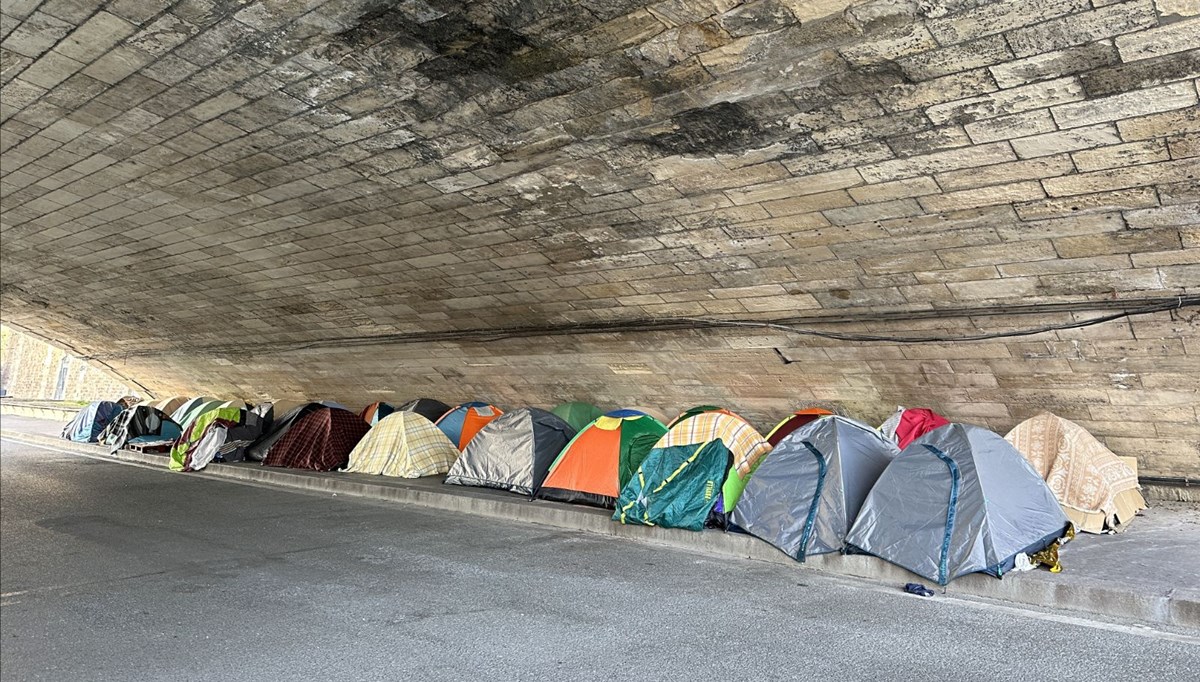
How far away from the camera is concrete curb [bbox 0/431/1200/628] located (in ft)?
15.8

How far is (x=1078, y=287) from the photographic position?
7207 millimetres

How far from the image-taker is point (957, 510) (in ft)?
18.7

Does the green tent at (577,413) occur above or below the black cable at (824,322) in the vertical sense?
below

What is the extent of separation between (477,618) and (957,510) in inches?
146

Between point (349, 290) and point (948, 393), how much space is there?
9.62m

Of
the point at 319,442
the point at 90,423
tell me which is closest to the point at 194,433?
the point at 319,442

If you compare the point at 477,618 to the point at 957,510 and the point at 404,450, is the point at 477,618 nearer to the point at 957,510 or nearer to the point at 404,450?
the point at 957,510

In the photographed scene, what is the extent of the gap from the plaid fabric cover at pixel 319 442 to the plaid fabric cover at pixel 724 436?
7095mm

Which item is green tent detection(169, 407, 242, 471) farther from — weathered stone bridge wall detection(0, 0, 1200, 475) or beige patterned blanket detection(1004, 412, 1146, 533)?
beige patterned blanket detection(1004, 412, 1146, 533)

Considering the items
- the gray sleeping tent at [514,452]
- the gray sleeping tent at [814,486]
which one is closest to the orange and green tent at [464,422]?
the gray sleeping tent at [514,452]

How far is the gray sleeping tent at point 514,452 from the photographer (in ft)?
31.6

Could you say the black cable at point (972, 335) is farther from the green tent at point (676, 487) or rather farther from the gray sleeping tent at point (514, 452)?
the gray sleeping tent at point (514, 452)

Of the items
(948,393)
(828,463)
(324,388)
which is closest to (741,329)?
(948,393)

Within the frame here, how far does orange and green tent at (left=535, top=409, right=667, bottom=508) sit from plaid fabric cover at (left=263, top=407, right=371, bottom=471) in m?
5.44
